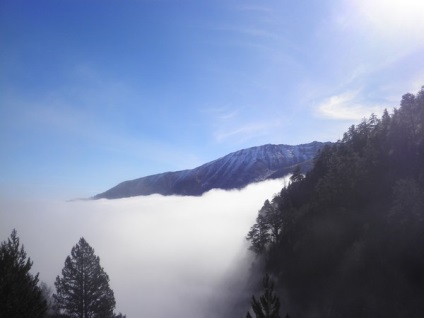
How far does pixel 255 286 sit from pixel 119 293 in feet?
398

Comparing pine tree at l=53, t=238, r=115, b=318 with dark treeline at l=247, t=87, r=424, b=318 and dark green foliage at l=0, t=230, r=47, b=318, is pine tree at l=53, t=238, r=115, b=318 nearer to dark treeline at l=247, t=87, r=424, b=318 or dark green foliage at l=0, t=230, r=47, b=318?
dark green foliage at l=0, t=230, r=47, b=318

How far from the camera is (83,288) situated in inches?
1485

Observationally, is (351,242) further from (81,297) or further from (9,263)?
(9,263)

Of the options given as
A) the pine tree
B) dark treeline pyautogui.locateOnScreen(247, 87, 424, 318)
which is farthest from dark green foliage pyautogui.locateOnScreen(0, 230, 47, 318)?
dark treeline pyautogui.locateOnScreen(247, 87, 424, 318)

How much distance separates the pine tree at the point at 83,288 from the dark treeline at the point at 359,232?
1198 inches

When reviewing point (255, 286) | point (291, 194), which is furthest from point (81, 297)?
point (291, 194)

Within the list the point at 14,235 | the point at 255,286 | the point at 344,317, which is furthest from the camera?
the point at 255,286

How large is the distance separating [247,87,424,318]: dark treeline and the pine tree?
3042 cm

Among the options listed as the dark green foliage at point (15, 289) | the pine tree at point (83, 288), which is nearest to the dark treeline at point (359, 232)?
the pine tree at point (83, 288)

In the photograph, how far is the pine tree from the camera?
3694cm

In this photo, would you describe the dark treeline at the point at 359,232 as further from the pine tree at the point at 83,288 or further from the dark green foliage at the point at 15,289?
the dark green foliage at the point at 15,289

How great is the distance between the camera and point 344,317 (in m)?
41.7

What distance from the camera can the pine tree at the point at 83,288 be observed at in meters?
36.9

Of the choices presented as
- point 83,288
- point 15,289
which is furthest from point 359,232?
point 15,289
